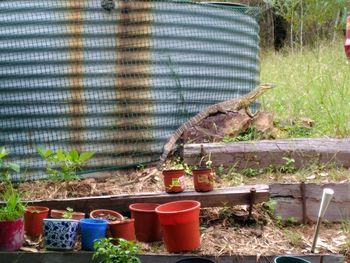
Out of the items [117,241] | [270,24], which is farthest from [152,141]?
[270,24]

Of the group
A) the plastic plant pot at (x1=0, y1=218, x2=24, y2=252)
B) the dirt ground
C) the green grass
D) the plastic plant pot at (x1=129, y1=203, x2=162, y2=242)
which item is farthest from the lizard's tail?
the plastic plant pot at (x1=0, y1=218, x2=24, y2=252)

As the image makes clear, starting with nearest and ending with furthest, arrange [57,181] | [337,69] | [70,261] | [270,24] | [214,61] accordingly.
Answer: [70,261], [57,181], [214,61], [337,69], [270,24]

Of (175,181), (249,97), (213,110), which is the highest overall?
(249,97)

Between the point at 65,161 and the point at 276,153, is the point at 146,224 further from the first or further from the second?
the point at 276,153

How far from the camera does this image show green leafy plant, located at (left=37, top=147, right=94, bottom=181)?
12.5ft

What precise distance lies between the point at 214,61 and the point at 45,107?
5.28 ft

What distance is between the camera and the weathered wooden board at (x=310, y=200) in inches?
133

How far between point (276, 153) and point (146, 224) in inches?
48.7

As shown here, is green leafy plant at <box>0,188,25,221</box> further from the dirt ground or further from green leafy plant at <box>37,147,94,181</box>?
green leafy plant at <box>37,147,94,181</box>

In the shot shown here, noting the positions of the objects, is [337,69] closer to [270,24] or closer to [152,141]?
[152,141]

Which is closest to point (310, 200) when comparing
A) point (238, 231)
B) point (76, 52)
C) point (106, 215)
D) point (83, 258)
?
point (238, 231)

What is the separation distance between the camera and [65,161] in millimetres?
3887

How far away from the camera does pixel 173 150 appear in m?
4.38

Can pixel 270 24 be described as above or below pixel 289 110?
above
